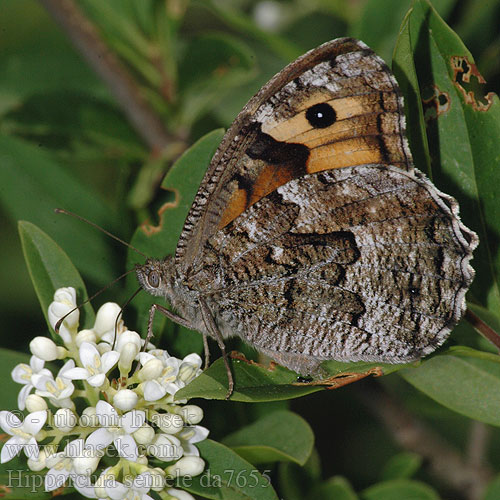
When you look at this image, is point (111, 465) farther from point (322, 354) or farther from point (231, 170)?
point (231, 170)

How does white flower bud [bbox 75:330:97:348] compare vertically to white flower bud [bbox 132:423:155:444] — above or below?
above

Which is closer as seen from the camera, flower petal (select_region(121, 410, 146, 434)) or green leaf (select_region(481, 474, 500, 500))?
flower petal (select_region(121, 410, 146, 434))

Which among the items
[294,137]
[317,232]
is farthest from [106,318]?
[294,137]

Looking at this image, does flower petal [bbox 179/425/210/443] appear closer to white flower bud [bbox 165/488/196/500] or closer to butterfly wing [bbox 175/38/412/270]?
white flower bud [bbox 165/488/196/500]

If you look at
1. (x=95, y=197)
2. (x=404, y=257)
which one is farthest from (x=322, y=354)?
(x=95, y=197)

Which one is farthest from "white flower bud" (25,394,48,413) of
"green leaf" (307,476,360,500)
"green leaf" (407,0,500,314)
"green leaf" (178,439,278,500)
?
"green leaf" (407,0,500,314)

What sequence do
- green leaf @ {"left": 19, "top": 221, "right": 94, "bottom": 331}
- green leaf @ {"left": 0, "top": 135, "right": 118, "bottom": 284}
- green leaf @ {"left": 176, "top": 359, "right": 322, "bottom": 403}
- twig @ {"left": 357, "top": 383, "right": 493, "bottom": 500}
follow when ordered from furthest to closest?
green leaf @ {"left": 0, "top": 135, "right": 118, "bottom": 284}
twig @ {"left": 357, "top": 383, "right": 493, "bottom": 500}
green leaf @ {"left": 19, "top": 221, "right": 94, "bottom": 331}
green leaf @ {"left": 176, "top": 359, "right": 322, "bottom": 403}
